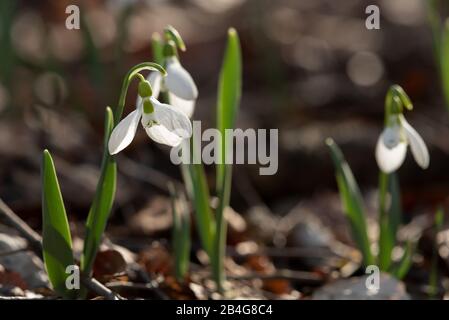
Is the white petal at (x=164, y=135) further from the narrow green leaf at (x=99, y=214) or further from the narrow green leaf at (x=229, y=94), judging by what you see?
the narrow green leaf at (x=229, y=94)

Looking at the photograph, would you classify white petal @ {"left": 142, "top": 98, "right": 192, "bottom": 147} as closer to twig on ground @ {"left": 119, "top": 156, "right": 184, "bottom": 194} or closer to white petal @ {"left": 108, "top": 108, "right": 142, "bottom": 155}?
white petal @ {"left": 108, "top": 108, "right": 142, "bottom": 155}

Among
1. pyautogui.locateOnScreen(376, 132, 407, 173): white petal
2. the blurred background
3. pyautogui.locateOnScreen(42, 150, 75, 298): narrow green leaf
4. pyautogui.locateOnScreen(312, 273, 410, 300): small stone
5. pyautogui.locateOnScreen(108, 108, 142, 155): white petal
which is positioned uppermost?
the blurred background

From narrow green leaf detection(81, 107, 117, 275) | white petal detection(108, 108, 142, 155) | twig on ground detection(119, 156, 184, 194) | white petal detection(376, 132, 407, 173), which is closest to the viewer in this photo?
white petal detection(108, 108, 142, 155)

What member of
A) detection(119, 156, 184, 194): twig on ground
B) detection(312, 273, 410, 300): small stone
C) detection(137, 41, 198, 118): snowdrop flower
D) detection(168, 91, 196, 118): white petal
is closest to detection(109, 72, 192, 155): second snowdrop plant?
detection(137, 41, 198, 118): snowdrop flower

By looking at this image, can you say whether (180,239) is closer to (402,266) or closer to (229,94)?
(229,94)

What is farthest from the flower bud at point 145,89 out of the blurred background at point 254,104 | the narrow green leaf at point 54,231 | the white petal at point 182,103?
the blurred background at point 254,104

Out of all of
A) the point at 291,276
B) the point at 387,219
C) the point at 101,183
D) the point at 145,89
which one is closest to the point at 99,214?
the point at 101,183

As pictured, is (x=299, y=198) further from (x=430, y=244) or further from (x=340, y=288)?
(x=340, y=288)

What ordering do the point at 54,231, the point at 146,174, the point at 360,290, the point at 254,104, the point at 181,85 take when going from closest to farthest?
the point at 54,231
the point at 181,85
the point at 360,290
the point at 146,174
the point at 254,104
